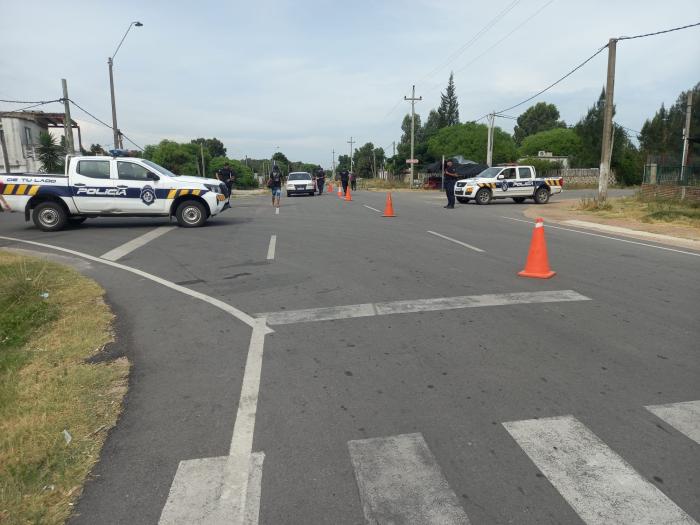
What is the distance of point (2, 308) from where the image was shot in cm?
628

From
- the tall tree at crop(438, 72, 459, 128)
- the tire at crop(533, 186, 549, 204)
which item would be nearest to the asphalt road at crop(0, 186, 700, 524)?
the tire at crop(533, 186, 549, 204)

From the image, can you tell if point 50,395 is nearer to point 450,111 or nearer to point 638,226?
point 638,226

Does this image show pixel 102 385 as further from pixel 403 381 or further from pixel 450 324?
pixel 450 324

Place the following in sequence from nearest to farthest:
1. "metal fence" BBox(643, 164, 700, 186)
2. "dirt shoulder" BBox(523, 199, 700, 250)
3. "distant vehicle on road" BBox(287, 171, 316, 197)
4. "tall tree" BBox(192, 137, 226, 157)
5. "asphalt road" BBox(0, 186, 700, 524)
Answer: "asphalt road" BBox(0, 186, 700, 524) < "dirt shoulder" BBox(523, 199, 700, 250) < "metal fence" BBox(643, 164, 700, 186) < "distant vehicle on road" BBox(287, 171, 316, 197) < "tall tree" BBox(192, 137, 226, 157)

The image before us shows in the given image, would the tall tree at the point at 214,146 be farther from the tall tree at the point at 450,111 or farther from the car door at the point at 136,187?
the car door at the point at 136,187

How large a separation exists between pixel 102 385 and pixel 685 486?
3.98 m

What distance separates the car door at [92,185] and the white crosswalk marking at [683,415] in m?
13.2

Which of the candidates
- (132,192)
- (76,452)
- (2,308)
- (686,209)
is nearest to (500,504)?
(76,452)

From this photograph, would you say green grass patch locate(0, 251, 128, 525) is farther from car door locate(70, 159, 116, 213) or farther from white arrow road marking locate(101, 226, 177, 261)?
car door locate(70, 159, 116, 213)

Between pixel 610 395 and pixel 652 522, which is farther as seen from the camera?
pixel 610 395

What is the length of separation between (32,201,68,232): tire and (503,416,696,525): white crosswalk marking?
1354cm

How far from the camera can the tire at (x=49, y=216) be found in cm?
1357

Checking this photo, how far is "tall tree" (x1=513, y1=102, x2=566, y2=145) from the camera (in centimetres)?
10488

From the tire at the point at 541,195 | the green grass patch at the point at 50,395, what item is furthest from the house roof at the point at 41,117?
the green grass patch at the point at 50,395
